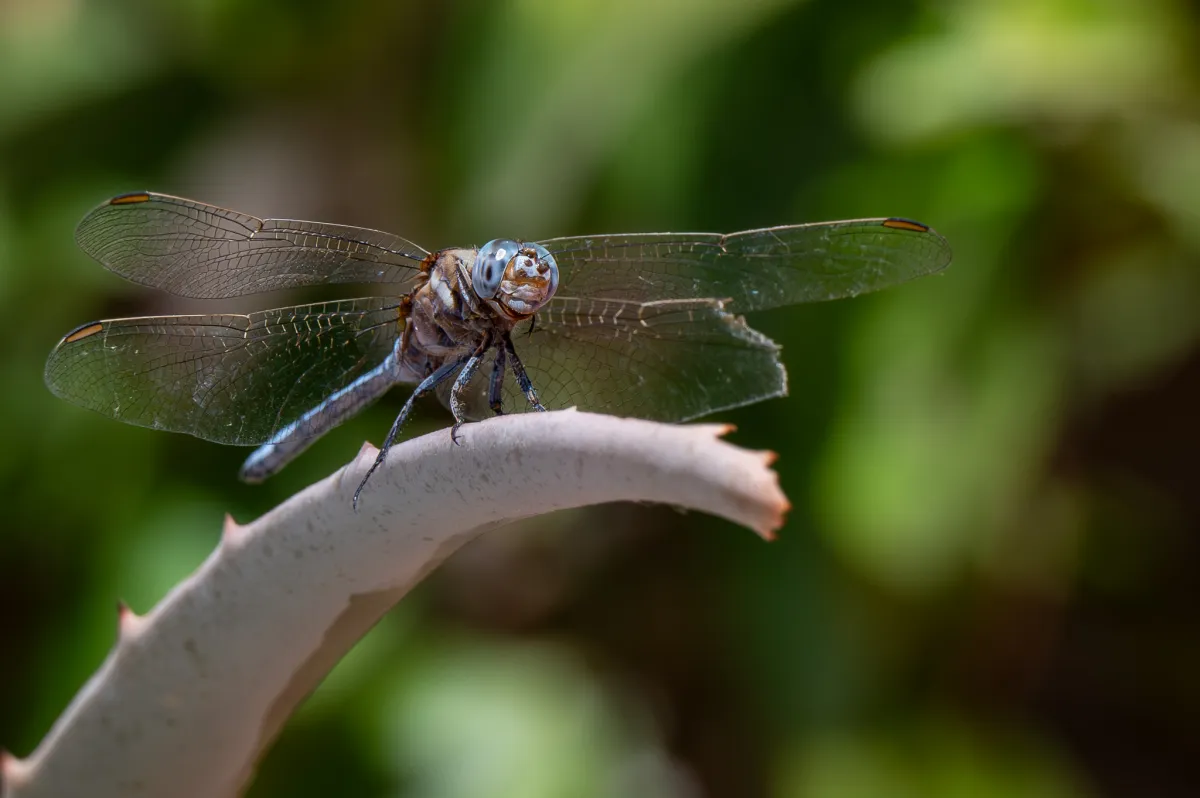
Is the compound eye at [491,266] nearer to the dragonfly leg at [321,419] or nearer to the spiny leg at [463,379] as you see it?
the spiny leg at [463,379]

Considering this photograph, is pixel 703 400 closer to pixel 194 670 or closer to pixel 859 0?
pixel 194 670

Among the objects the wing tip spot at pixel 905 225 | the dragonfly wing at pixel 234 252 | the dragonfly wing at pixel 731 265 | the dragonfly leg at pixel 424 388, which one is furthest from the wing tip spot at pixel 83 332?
the wing tip spot at pixel 905 225

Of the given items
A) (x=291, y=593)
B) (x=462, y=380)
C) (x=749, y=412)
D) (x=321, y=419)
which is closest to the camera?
(x=291, y=593)

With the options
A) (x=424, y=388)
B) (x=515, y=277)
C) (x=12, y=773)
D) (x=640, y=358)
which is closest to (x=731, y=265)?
(x=640, y=358)

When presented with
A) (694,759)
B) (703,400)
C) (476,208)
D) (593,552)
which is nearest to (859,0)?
(476,208)

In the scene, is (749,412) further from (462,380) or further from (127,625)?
(127,625)
